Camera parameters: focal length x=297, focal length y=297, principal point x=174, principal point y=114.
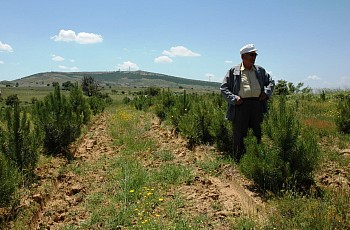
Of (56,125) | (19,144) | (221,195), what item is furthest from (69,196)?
(56,125)

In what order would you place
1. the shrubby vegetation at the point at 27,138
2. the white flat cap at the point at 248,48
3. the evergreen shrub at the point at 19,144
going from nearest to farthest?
1. the shrubby vegetation at the point at 27,138
2. the white flat cap at the point at 248,48
3. the evergreen shrub at the point at 19,144

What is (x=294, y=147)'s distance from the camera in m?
4.38

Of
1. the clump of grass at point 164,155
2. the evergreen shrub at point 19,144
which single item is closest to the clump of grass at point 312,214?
the clump of grass at point 164,155

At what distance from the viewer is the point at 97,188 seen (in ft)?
16.5

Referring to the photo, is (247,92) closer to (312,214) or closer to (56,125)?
(312,214)

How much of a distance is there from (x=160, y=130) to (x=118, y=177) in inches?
217

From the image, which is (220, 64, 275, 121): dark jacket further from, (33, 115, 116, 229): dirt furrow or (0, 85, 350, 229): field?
(33, 115, 116, 229): dirt furrow

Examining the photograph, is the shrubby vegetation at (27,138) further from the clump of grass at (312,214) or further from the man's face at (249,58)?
the man's face at (249,58)

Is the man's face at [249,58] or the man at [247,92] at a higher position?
the man's face at [249,58]

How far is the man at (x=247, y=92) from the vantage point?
17.0ft

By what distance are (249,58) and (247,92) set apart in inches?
23.1

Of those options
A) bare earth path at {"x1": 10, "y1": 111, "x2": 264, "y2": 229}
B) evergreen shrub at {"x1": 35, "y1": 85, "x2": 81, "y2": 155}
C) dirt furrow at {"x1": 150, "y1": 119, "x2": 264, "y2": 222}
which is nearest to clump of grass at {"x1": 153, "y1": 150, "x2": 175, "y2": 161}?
bare earth path at {"x1": 10, "y1": 111, "x2": 264, "y2": 229}

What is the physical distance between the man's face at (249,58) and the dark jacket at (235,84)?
0.18 metres

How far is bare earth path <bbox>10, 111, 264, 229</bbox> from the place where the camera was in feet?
12.9
